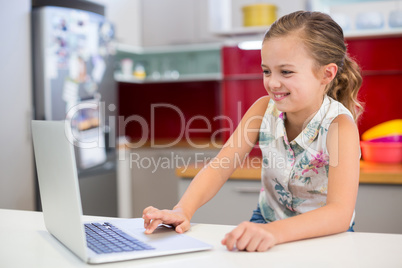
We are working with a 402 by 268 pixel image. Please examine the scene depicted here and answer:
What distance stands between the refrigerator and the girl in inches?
59.3

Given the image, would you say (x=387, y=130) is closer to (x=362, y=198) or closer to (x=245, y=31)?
(x=362, y=198)

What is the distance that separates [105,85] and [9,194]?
3.14 feet

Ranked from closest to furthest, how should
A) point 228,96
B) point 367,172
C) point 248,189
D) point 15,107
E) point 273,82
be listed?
point 273,82 < point 367,172 < point 248,189 < point 15,107 < point 228,96

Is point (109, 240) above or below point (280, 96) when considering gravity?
below

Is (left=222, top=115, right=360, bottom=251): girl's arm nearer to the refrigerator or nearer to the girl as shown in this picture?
the girl

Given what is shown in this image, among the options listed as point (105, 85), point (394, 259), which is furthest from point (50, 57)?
point (394, 259)

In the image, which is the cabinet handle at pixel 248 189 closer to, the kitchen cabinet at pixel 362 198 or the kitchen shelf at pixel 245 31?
the kitchen cabinet at pixel 362 198

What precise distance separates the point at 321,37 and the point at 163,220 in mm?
613

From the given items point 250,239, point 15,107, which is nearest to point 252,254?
point 250,239

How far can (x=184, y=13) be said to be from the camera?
3.80 m

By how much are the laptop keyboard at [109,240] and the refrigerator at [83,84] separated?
5.58 feet

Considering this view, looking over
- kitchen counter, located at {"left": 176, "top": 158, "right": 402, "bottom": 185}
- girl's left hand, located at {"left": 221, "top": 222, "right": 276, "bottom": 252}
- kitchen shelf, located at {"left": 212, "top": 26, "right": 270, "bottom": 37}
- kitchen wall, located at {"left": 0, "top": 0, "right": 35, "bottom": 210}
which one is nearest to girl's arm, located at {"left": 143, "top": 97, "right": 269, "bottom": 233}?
girl's left hand, located at {"left": 221, "top": 222, "right": 276, "bottom": 252}

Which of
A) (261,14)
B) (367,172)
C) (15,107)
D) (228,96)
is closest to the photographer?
(367,172)

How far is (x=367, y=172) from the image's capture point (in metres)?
1.84
